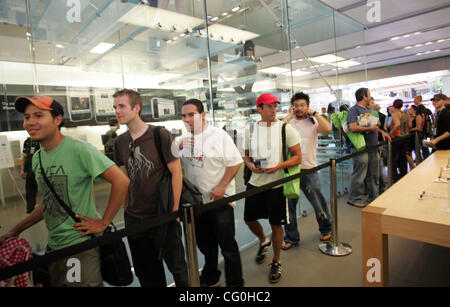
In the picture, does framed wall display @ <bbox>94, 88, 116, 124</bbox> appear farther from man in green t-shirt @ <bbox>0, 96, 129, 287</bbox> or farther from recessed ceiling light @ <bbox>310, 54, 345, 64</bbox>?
recessed ceiling light @ <bbox>310, 54, 345, 64</bbox>

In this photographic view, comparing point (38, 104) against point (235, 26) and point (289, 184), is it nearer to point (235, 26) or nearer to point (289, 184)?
point (289, 184)

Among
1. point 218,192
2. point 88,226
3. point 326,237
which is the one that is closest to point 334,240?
point 326,237

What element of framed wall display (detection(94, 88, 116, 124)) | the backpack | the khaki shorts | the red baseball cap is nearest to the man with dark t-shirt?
the khaki shorts

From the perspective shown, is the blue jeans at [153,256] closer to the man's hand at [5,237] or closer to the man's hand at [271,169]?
the man's hand at [5,237]

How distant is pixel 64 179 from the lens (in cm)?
127

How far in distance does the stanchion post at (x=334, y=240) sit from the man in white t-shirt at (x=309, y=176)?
7.0 inches

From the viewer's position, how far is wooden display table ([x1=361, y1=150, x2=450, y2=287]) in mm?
1287

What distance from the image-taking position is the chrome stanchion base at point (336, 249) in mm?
2531

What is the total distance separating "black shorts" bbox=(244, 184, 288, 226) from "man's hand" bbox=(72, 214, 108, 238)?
1240mm

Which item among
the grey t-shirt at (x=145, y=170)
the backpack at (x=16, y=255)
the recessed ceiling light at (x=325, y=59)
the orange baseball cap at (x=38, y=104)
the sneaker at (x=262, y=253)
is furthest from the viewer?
the recessed ceiling light at (x=325, y=59)

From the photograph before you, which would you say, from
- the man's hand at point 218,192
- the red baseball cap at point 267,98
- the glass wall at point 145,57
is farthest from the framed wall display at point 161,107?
the man's hand at point 218,192

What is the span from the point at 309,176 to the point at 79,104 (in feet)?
8.42
